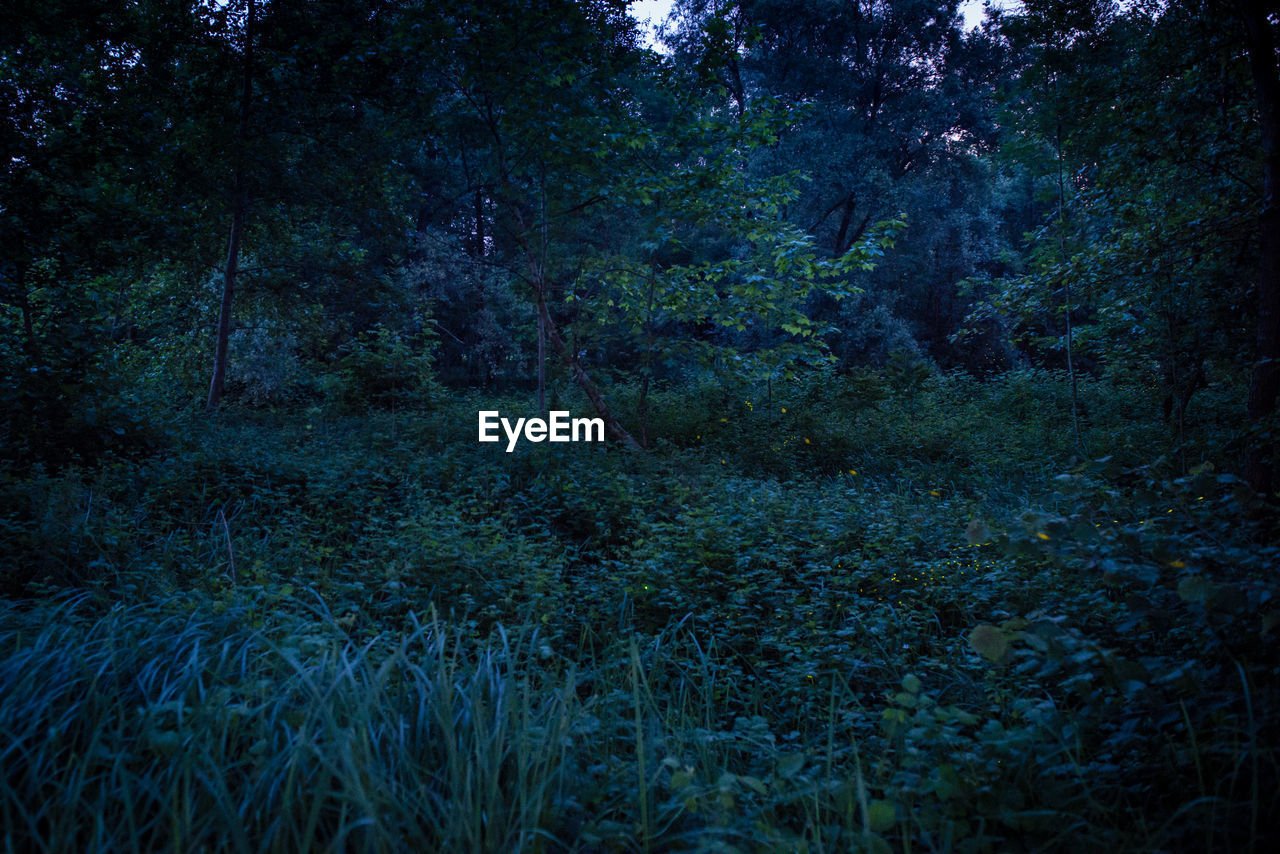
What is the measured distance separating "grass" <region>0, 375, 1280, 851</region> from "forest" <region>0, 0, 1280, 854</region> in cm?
3

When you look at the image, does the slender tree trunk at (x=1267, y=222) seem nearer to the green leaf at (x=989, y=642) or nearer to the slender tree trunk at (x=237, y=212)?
the green leaf at (x=989, y=642)

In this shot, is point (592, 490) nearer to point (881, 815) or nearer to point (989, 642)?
point (989, 642)

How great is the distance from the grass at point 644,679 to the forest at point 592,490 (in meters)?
0.03

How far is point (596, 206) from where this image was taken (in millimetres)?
10156

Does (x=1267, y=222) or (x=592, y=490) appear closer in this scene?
(x=1267, y=222)

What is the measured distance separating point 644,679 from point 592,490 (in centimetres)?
427

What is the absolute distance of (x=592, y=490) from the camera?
22.8ft

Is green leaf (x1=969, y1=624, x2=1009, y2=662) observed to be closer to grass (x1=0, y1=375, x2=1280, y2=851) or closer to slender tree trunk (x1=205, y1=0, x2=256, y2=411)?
grass (x1=0, y1=375, x2=1280, y2=851)

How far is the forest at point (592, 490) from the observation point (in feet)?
6.93

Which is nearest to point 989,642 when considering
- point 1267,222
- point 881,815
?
point 881,815

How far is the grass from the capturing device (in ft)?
6.47

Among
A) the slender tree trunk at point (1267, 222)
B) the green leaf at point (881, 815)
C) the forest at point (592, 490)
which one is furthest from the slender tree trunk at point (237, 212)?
the slender tree trunk at point (1267, 222)

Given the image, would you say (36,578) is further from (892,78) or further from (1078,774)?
(892,78)

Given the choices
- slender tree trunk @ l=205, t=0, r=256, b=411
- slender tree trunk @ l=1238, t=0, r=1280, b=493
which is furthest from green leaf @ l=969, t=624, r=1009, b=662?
slender tree trunk @ l=205, t=0, r=256, b=411
